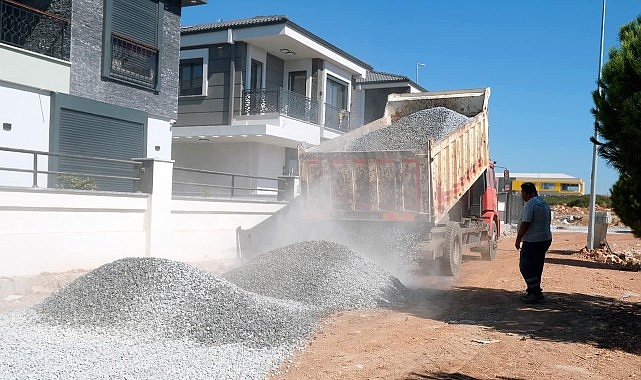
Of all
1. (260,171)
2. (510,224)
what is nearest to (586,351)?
(260,171)

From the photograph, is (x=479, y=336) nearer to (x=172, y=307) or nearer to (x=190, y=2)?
(x=172, y=307)

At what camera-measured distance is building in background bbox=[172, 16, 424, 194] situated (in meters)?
20.9

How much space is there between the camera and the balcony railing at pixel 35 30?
1402 cm

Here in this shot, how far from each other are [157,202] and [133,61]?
6.17 m

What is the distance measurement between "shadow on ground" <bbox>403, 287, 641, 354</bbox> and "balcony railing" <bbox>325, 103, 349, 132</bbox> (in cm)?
1483

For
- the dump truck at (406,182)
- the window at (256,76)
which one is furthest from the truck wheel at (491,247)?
the window at (256,76)

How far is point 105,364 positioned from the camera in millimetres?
5324

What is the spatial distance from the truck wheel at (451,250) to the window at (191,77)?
13.1m

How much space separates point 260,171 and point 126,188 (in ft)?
22.9

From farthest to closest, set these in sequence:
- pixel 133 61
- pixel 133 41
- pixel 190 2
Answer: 1. pixel 190 2
2. pixel 133 61
3. pixel 133 41

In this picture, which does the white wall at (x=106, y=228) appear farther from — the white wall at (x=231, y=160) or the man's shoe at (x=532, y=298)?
the white wall at (x=231, y=160)

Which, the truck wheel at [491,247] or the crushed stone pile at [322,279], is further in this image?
the truck wheel at [491,247]

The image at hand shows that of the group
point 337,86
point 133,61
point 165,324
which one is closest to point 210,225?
point 133,61

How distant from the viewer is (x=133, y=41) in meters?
15.7
